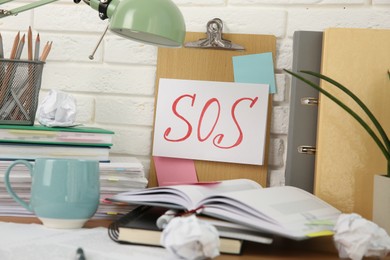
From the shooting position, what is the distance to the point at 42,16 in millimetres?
1347

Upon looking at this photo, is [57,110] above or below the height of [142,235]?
above

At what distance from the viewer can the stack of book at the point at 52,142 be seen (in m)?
1.07

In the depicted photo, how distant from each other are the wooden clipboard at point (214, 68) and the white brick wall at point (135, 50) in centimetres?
2

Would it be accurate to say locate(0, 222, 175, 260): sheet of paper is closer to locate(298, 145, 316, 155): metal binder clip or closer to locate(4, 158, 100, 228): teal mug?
locate(4, 158, 100, 228): teal mug

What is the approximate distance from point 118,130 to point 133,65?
0.45 feet

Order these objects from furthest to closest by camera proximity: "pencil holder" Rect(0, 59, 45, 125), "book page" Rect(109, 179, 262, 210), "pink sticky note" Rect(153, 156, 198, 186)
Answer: "pink sticky note" Rect(153, 156, 198, 186) < "pencil holder" Rect(0, 59, 45, 125) < "book page" Rect(109, 179, 262, 210)

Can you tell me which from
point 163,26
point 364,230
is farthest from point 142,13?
point 364,230

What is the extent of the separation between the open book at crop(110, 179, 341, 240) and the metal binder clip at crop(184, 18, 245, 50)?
355 mm

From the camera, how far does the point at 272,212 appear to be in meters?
0.83

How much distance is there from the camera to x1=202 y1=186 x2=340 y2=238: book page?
80 centimetres

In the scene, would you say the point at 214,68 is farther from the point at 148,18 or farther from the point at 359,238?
the point at 359,238

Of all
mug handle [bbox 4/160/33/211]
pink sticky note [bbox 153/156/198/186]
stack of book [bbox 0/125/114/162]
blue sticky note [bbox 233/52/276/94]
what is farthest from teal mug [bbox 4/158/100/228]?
blue sticky note [bbox 233/52/276/94]

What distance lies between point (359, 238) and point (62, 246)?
14.8 inches

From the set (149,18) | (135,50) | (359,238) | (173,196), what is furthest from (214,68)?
(359,238)
